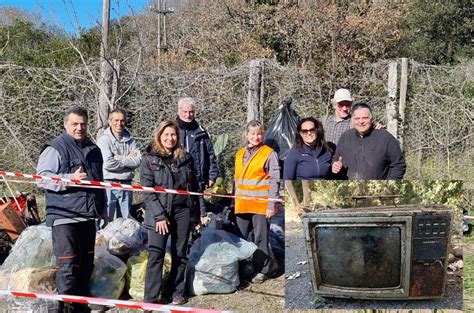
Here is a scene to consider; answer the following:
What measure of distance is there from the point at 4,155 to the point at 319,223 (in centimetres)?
800

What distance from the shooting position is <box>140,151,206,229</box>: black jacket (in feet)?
13.9

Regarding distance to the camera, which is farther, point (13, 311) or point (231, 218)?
point (231, 218)

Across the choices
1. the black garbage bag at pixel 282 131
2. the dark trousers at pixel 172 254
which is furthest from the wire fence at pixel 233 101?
the dark trousers at pixel 172 254

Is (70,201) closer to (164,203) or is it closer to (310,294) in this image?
(164,203)

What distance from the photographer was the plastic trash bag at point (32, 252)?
4316 mm

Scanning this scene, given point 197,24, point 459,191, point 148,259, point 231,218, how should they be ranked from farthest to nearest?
point 197,24, point 231,218, point 148,259, point 459,191

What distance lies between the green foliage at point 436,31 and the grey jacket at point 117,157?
542 inches

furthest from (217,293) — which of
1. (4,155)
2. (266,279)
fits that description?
(4,155)

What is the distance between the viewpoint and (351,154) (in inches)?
151

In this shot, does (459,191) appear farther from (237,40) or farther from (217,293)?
(237,40)

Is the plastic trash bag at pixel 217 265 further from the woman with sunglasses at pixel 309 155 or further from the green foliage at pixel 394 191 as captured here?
the green foliage at pixel 394 191

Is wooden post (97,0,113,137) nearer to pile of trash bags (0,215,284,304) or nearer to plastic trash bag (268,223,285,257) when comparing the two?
pile of trash bags (0,215,284,304)

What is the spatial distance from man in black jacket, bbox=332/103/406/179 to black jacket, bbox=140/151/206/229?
1.20m

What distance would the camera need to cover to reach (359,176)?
3.73m
